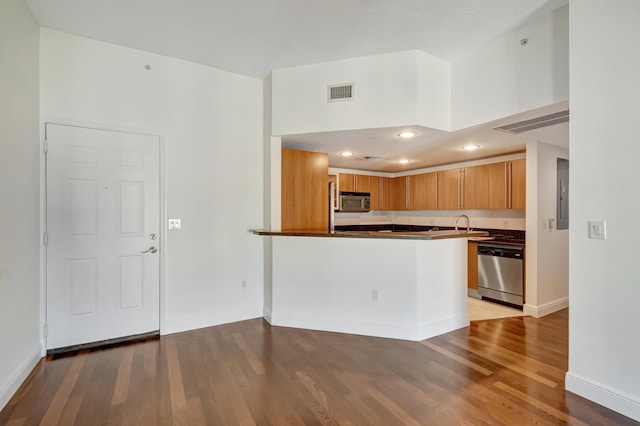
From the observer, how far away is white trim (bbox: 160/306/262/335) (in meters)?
3.16

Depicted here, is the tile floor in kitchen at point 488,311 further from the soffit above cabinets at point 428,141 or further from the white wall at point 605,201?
the soffit above cabinets at point 428,141

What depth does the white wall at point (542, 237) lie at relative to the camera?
3787 millimetres

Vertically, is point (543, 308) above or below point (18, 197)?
below

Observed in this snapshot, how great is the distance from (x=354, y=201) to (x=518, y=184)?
2664 mm

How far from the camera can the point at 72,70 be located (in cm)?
273

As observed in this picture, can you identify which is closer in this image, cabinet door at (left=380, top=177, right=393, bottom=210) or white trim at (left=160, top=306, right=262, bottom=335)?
white trim at (left=160, top=306, right=262, bottom=335)

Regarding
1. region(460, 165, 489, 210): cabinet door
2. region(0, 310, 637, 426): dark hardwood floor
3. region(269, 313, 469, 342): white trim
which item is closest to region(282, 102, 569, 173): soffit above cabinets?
region(460, 165, 489, 210): cabinet door

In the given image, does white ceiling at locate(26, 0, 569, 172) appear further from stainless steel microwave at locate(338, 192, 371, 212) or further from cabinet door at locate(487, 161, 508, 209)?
stainless steel microwave at locate(338, 192, 371, 212)

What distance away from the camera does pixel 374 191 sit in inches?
246

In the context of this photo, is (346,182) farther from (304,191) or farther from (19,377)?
(19,377)

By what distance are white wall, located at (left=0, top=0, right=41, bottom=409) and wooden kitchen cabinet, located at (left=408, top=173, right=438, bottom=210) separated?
5.51 meters

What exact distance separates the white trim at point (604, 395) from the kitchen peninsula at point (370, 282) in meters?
1.16

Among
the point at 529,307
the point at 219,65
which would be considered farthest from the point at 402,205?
the point at 219,65

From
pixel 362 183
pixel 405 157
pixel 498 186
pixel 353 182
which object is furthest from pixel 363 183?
pixel 498 186
